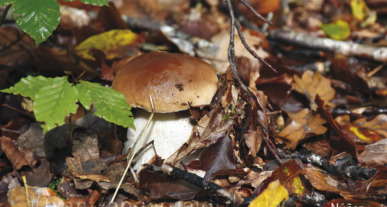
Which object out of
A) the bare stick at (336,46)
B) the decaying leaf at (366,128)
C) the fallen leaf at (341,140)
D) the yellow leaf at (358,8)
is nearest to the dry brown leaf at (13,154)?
the fallen leaf at (341,140)

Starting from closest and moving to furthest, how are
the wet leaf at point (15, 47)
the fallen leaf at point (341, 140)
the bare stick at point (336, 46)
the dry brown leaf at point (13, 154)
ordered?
the dry brown leaf at point (13, 154) < the fallen leaf at point (341, 140) < the wet leaf at point (15, 47) < the bare stick at point (336, 46)

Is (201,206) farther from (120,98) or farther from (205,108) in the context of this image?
(120,98)

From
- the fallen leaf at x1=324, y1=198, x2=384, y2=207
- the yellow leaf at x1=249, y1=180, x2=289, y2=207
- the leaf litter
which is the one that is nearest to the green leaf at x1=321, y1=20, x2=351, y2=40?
the leaf litter

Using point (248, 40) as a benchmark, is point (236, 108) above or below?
below

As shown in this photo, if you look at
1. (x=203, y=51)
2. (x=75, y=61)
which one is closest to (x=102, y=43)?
(x=75, y=61)

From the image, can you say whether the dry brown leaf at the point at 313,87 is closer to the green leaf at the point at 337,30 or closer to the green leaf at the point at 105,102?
the green leaf at the point at 105,102

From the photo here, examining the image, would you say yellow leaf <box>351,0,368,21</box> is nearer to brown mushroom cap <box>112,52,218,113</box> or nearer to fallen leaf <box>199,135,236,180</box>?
brown mushroom cap <box>112,52,218,113</box>
